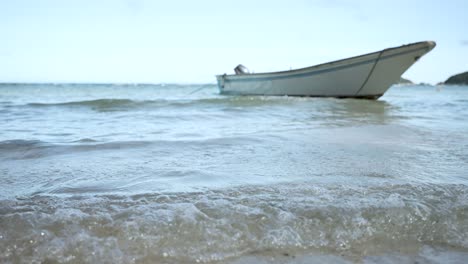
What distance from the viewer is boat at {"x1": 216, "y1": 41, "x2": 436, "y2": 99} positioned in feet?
46.3

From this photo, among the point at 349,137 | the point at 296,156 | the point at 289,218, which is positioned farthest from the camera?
the point at 349,137

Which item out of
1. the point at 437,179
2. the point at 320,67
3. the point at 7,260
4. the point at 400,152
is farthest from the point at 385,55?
the point at 7,260

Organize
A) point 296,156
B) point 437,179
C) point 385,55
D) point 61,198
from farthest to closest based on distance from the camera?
point 385,55 → point 296,156 → point 437,179 → point 61,198

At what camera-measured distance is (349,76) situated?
50.9 feet

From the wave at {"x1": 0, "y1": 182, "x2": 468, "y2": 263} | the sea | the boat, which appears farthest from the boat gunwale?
the wave at {"x1": 0, "y1": 182, "x2": 468, "y2": 263}

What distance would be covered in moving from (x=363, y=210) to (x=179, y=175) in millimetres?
1366

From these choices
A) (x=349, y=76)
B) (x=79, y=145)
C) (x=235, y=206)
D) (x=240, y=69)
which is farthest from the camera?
(x=240, y=69)

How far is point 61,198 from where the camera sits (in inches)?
88.9

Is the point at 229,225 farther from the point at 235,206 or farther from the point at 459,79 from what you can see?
the point at 459,79

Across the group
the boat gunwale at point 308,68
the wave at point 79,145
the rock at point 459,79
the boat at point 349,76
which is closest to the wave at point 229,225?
the wave at point 79,145

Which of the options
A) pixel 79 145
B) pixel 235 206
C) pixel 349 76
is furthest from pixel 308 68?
pixel 235 206

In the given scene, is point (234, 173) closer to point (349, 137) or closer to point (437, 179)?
point (437, 179)

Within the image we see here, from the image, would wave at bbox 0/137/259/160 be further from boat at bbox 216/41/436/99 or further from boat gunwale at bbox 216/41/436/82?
boat at bbox 216/41/436/99

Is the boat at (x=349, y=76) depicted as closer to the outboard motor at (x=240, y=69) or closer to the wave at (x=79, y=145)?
the outboard motor at (x=240, y=69)
